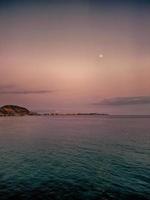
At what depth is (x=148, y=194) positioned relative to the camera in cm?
2439

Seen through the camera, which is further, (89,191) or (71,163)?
(71,163)

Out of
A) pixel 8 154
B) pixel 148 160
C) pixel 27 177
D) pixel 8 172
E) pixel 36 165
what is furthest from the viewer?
pixel 8 154

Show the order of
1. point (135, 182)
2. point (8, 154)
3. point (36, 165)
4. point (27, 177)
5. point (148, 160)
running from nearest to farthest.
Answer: point (135, 182) → point (27, 177) → point (36, 165) → point (148, 160) → point (8, 154)

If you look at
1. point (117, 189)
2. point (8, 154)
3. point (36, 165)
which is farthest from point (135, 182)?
point (8, 154)

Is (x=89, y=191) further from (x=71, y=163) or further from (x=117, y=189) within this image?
(x=71, y=163)

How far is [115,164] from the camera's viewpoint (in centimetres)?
3847

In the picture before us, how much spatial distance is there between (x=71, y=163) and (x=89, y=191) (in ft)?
44.4

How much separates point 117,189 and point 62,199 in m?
6.94

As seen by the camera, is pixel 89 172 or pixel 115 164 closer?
pixel 89 172

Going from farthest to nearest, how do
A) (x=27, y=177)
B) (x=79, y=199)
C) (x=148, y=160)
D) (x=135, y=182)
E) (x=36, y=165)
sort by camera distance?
1. (x=148, y=160)
2. (x=36, y=165)
3. (x=27, y=177)
4. (x=135, y=182)
5. (x=79, y=199)

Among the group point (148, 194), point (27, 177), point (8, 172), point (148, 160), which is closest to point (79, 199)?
point (148, 194)

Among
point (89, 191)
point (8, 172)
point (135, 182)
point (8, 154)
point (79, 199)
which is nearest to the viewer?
point (79, 199)

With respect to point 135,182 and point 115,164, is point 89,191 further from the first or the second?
point 115,164

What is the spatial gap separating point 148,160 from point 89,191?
19.7 meters
